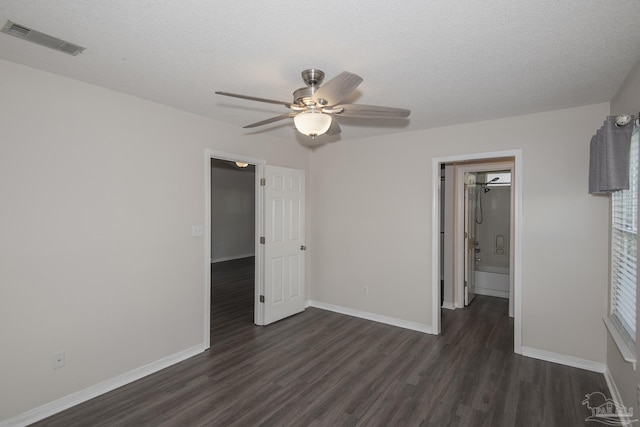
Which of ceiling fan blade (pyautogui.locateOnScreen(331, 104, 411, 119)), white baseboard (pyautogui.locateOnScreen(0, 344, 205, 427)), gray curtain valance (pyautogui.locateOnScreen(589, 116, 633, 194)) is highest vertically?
ceiling fan blade (pyautogui.locateOnScreen(331, 104, 411, 119))

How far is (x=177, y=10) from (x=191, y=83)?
98 cm

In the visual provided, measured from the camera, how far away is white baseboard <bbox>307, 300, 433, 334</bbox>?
4029mm

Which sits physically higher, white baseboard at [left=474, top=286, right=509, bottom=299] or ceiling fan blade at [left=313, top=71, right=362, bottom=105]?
ceiling fan blade at [left=313, top=71, right=362, bottom=105]

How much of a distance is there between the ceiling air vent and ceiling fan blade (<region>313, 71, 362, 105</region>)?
1.52 meters

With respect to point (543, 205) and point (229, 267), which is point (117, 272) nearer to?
point (543, 205)

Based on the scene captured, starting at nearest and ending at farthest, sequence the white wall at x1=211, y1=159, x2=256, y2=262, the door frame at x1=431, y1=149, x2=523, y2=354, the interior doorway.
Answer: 1. the door frame at x1=431, y1=149, x2=523, y2=354
2. the interior doorway
3. the white wall at x1=211, y1=159, x2=256, y2=262

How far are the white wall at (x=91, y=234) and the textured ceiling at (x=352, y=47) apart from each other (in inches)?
12.1

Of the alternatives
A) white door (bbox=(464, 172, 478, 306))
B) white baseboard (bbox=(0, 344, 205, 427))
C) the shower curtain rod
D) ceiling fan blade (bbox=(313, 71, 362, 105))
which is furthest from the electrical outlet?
white door (bbox=(464, 172, 478, 306))

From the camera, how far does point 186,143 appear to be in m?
3.29

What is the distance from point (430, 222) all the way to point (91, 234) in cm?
347

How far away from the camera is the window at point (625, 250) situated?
87.4 inches

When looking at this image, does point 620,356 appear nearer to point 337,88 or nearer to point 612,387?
point 612,387

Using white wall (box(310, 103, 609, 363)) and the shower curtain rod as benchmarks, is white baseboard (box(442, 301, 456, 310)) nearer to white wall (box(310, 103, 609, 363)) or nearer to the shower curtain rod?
white wall (box(310, 103, 609, 363))

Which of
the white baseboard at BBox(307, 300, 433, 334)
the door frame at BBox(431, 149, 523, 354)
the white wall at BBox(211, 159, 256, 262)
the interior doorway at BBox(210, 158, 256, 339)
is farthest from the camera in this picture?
the white wall at BBox(211, 159, 256, 262)
